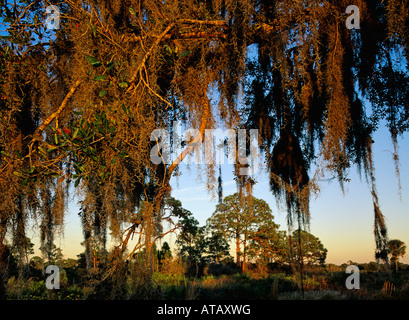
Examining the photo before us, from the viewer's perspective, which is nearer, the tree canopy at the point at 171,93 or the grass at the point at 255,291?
the tree canopy at the point at 171,93

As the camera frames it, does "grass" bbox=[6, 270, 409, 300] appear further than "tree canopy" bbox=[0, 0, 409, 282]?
Yes

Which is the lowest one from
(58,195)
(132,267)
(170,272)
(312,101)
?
(170,272)

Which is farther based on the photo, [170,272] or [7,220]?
[170,272]

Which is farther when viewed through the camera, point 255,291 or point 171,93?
point 255,291

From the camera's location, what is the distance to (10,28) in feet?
8.30

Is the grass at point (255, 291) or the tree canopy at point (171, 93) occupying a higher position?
the tree canopy at point (171, 93)

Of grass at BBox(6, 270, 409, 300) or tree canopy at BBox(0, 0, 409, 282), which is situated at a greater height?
tree canopy at BBox(0, 0, 409, 282)

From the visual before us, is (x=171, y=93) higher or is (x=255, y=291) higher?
(x=171, y=93)

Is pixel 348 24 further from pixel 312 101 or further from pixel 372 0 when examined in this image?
pixel 312 101
